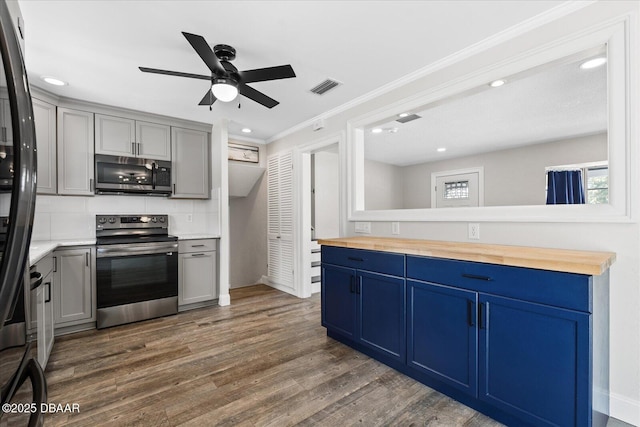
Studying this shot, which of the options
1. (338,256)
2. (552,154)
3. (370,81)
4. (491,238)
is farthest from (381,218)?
(552,154)

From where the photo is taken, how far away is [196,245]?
3.68 metres

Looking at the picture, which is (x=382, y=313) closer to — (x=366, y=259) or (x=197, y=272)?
(x=366, y=259)

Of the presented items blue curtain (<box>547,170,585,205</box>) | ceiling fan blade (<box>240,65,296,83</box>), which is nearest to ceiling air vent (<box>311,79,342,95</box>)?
ceiling fan blade (<box>240,65,296,83</box>)

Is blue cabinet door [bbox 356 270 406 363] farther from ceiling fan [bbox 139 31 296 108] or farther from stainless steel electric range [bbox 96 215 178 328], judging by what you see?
stainless steel electric range [bbox 96 215 178 328]

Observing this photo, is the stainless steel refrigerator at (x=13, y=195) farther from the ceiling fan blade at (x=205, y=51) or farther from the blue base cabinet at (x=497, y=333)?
the blue base cabinet at (x=497, y=333)

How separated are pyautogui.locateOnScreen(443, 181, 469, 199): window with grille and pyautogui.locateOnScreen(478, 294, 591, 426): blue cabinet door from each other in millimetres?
5020

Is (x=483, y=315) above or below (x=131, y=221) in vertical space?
below

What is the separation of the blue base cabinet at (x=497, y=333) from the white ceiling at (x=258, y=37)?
1.58 meters

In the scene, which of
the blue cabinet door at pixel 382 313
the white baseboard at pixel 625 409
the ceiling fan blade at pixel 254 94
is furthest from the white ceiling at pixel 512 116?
the white baseboard at pixel 625 409

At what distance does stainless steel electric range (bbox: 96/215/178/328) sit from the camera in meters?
3.08

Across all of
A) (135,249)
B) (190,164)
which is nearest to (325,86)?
(190,164)

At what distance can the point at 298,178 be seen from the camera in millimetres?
4160

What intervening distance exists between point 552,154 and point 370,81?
13.1 ft

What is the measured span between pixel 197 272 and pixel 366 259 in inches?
91.0
